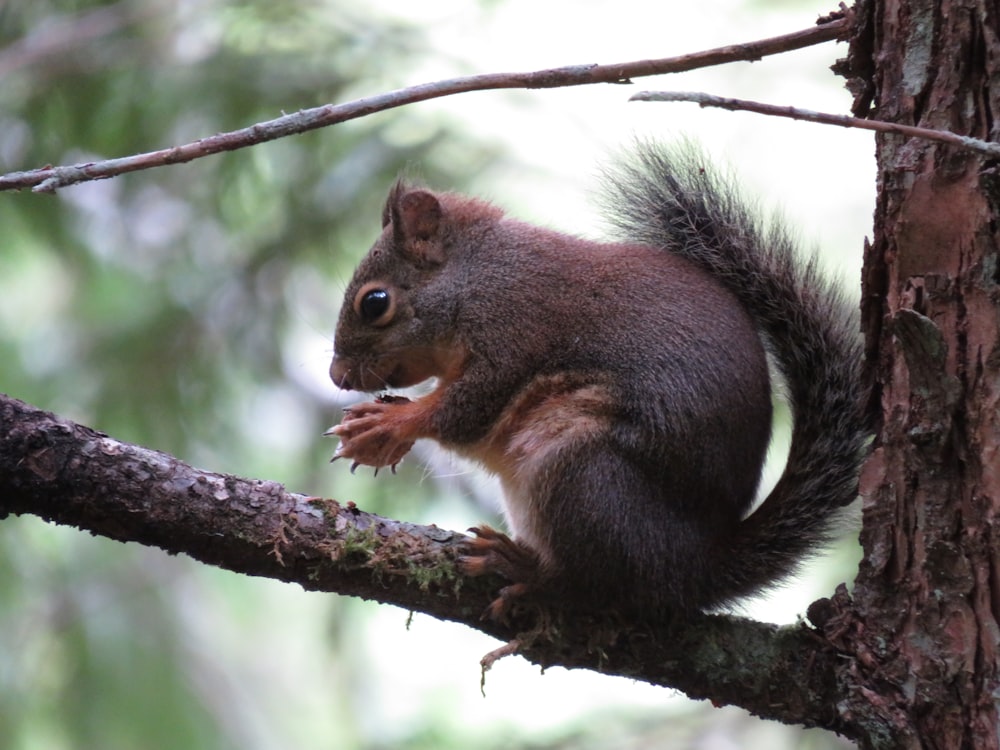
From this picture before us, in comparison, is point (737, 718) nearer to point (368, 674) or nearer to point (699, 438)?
point (699, 438)

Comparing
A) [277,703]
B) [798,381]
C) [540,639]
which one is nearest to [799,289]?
[798,381]

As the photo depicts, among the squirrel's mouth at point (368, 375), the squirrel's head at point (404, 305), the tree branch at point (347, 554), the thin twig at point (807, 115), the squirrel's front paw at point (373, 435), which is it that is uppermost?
the squirrel's head at point (404, 305)

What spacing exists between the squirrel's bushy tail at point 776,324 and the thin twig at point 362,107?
710 mm

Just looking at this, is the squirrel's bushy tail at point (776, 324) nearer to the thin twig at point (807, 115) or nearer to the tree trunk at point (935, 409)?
the tree trunk at point (935, 409)

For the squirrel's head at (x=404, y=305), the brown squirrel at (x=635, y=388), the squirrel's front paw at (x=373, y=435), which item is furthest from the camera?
the squirrel's head at (x=404, y=305)

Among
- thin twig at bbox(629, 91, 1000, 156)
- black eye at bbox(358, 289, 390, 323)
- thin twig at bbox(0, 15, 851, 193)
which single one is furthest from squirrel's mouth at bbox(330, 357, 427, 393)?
thin twig at bbox(629, 91, 1000, 156)

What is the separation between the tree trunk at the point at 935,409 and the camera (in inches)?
63.2

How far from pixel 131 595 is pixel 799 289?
11.0 ft

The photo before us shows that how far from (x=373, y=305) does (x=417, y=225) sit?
9.8 inches

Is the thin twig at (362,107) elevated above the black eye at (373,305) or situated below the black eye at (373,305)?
below

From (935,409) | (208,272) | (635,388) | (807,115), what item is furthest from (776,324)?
(208,272)

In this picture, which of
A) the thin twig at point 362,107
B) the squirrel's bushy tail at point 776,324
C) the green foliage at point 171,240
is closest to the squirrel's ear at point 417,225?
the squirrel's bushy tail at point 776,324

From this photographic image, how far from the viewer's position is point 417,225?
266 centimetres

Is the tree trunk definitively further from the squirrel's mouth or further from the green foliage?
the green foliage
